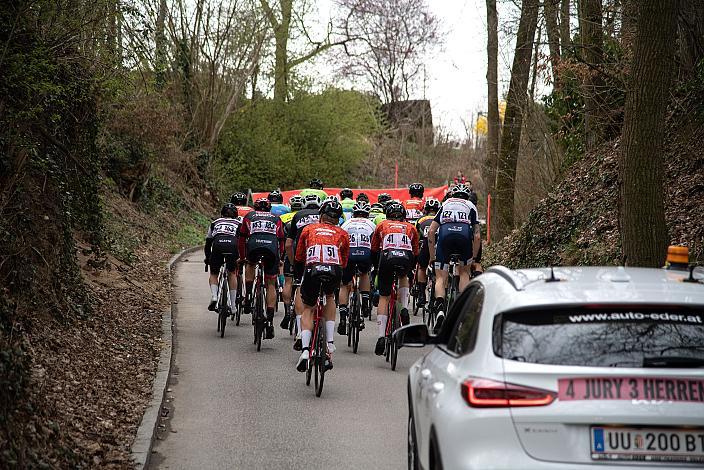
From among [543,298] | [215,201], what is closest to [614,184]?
[543,298]

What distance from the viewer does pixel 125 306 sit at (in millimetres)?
16828

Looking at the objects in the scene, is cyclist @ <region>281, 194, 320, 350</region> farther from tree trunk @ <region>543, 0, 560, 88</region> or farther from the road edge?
tree trunk @ <region>543, 0, 560, 88</region>

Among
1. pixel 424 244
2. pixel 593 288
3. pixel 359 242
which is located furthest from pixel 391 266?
pixel 593 288

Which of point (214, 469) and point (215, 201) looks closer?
point (214, 469)

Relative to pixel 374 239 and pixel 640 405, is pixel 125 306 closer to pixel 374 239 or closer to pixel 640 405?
pixel 374 239

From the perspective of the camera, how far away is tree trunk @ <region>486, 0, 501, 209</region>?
28125 mm

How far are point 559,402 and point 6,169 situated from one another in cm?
811

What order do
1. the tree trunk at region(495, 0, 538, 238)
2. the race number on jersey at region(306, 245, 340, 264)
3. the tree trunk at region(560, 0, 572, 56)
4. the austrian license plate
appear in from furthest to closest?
1. the tree trunk at region(495, 0, 538, 238)
2. the tree trunk at region(560, 0, 572, 56)
3. the race number on jersey at region(306, 245, 340, 264)
4. the austrian license plate

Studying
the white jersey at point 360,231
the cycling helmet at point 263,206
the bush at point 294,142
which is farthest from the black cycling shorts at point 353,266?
the bush at point 294,142

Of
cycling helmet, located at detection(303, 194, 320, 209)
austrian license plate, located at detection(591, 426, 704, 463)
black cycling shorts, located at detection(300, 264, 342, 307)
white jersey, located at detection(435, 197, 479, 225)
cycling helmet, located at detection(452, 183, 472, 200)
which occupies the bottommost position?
austrian license plate, located at detection(591, 426, 704, 463)

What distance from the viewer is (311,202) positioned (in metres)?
15.4

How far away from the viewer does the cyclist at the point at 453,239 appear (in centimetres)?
1541

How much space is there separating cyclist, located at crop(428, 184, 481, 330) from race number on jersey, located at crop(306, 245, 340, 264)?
3989 mm

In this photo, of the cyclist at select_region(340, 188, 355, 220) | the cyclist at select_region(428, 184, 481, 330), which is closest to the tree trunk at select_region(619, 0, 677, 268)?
the cyclist at select_region(428, 184, 481, 330)
